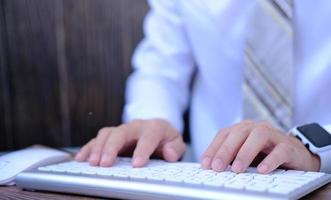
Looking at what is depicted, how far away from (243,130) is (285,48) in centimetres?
29

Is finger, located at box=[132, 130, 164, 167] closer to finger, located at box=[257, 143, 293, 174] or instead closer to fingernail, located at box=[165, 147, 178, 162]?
fingernail, located at box=[165, 147, 178, 162]

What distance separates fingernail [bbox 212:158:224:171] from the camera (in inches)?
18.5

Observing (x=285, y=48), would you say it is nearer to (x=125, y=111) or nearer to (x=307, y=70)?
(x=307, y=70)

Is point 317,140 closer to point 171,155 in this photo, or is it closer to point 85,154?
point 171,155

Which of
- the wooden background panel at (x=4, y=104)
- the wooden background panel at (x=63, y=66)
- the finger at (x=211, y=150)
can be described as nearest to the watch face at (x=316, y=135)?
the finger at (x=211, y=150)

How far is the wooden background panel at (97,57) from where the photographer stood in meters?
0.82

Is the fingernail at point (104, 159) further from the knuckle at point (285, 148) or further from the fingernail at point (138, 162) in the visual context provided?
the knuckle at point (285, 148)

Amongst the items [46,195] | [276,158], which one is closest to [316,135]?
[276,158]

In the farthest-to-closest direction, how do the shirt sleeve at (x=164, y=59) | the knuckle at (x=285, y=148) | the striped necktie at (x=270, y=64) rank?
the shirt sleeve at (x=164, y=59) < the striped necktie at (x=270, y=64) < the knuckle at (x=285, y=148)

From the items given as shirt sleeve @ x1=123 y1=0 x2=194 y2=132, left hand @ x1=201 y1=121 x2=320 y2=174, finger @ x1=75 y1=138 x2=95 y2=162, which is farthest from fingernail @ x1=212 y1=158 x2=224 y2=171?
shirt sleeve @ x1=123 y1=0 x2=194 y2=132

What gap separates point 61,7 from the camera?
2.48 feet

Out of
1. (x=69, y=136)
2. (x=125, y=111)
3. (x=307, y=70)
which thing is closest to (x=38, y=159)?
(x=69, y=136)

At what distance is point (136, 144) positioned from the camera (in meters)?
0.64

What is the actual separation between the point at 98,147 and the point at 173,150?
0.35ft
